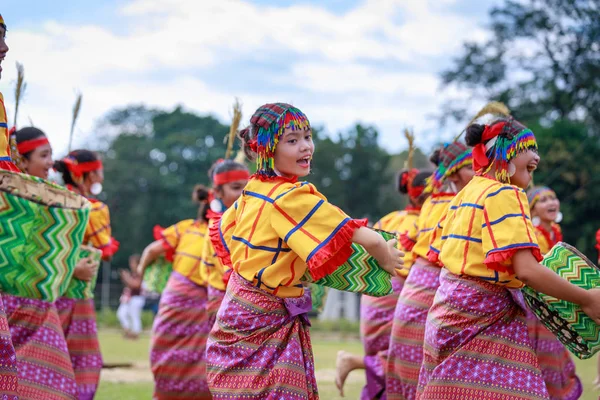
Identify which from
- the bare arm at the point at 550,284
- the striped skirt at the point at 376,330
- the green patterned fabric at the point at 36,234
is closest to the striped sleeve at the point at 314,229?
the bare arm at the point at 550,284

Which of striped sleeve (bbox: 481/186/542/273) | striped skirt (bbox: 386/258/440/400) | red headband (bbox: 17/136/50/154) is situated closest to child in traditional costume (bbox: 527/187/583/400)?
striped skirt (bbox: 386/258/440/400)

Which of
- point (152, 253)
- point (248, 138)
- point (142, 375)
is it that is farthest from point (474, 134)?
point (142, 375)

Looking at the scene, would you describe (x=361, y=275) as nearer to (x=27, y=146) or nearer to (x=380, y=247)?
(x=380, y=247)

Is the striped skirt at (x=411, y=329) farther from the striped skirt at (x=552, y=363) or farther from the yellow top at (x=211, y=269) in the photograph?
the yellow top at (x=211, y=269)

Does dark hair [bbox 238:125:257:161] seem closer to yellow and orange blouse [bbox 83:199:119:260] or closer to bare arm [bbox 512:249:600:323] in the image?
bare arm [bbox 512:249:600:323]

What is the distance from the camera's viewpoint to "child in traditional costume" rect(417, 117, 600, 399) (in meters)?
4.01

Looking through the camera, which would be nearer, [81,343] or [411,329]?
[411,329]

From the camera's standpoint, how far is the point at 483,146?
4.70m

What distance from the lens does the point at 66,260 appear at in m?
3.45

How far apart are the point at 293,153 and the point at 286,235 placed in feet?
1.69

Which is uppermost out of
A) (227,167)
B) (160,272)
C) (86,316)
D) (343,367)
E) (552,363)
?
(227,167)

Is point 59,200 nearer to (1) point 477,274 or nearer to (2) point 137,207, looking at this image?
(1) point 477,274

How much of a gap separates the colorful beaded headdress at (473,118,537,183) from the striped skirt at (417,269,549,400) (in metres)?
0.67

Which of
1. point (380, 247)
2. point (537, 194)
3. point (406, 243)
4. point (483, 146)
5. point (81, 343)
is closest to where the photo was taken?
point (380, 247)
